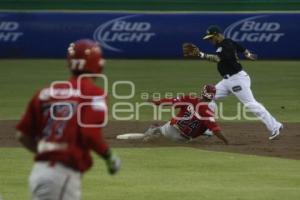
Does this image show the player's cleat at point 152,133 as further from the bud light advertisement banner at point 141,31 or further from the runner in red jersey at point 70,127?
the bud light advertisement banner at point 141,31

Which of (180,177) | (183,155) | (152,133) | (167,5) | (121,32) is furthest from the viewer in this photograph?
(167,5)

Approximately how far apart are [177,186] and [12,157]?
3.31 meters

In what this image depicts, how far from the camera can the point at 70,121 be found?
23.4 feet

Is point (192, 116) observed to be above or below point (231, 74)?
below

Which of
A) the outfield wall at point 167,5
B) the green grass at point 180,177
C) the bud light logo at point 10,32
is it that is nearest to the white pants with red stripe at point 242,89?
the green grass at point 180,177

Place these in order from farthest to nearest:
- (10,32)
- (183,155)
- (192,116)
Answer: (10,32) → (192,116) → (183,155)

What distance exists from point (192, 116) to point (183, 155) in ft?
4.46

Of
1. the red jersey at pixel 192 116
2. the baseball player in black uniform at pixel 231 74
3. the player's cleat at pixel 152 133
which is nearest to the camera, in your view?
the red jersey at pixel 192 116

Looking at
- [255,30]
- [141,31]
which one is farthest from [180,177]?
[255,30]

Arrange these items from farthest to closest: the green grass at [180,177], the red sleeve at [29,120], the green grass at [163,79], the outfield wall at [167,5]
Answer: the outfield wall at [167,5] < the green grass at [163,79] < the green grass at [180,177] < the red sleeve at [29,120]

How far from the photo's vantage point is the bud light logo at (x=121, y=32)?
3312 cm

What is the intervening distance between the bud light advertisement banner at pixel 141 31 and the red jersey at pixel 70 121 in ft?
84.9

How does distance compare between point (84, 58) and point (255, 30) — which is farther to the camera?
point (255, 30)

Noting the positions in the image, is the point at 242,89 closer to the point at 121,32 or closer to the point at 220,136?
the point at 220,136
